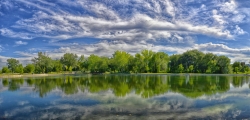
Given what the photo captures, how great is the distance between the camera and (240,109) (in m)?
16.6

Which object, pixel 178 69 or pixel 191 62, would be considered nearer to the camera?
pixel 178 69

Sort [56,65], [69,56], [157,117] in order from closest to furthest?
[157,117] < [56,65] < [69,56]

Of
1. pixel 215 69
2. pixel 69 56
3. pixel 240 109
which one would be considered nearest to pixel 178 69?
pixel 215 69

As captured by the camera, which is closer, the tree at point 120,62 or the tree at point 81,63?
the tree at point 120,62

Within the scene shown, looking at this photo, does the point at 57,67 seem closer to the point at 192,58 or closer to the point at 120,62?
the point at 120,62

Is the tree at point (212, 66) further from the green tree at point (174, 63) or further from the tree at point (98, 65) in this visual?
the tree at point (98, 65)

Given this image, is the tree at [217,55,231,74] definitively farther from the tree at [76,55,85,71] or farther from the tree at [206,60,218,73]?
the tree at [76,55,85,71]

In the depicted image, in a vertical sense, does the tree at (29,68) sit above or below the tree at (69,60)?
below

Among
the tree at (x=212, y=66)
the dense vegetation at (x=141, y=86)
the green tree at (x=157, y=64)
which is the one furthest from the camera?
the green tree at (x=157, y=64)

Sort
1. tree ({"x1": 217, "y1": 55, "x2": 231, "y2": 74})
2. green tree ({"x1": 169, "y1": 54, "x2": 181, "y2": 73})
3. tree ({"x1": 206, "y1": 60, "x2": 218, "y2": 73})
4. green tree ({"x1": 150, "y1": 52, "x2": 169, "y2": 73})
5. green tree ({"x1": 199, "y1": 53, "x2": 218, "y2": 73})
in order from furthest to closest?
green tree ({"x1": 169, "y1": 54, "x2": 181, "y2": 73}) < green tree ({"x1": 150, "y1": 52, "x2": 169, "y2": 73}) < green tree ({"x1": 199, "y1": 53, "x2": 218, "y2": 73}) < tree ({"x1": 206, "y1": 60, "x2": 218, "y2": 73}) < tree ({"x1": 217, "y1": 55, "x2": 231, "y2": 74})

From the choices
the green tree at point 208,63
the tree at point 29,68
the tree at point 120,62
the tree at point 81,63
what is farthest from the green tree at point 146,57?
the tree at point 29,68

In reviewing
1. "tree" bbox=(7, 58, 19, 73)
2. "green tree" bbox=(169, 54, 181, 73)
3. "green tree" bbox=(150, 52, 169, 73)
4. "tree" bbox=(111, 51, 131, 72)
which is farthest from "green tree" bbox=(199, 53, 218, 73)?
"tree" bbox=(7, 58, 19, 73)

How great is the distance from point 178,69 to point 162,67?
946cm

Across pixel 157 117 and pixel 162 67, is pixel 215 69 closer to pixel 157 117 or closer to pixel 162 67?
pixel 162 67
